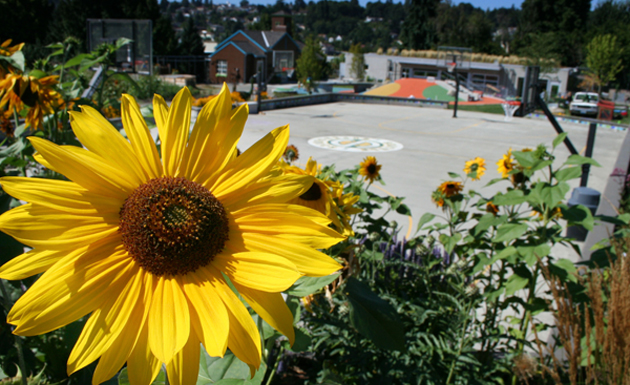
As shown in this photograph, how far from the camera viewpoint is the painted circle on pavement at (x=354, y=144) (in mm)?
16688

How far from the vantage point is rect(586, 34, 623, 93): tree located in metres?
39.4

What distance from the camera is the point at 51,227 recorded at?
790mm

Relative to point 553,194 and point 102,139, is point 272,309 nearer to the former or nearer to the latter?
point 102,139

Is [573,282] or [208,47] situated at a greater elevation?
[208,47]

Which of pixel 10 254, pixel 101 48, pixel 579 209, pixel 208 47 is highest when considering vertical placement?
pixel 208 47

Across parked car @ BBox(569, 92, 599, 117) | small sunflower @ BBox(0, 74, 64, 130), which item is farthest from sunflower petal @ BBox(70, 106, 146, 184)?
parked car @ BBox(569, 92, 599, 117)

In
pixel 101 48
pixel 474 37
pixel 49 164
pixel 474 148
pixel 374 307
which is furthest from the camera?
pixel 474 37

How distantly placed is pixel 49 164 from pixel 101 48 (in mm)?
1520

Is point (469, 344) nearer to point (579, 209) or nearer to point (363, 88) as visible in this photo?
point (579, 209)

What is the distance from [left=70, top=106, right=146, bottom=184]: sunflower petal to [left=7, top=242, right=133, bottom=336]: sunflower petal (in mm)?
156

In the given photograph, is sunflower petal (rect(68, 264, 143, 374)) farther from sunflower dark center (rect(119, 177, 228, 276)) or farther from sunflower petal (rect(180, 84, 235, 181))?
sunflower petal (rect(180, 84, 235, 181))

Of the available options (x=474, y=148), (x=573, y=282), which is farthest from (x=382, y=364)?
(x=474, y=148)

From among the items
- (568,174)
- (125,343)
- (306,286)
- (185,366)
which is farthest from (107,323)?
(568,174)

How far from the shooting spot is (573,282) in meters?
2.64
